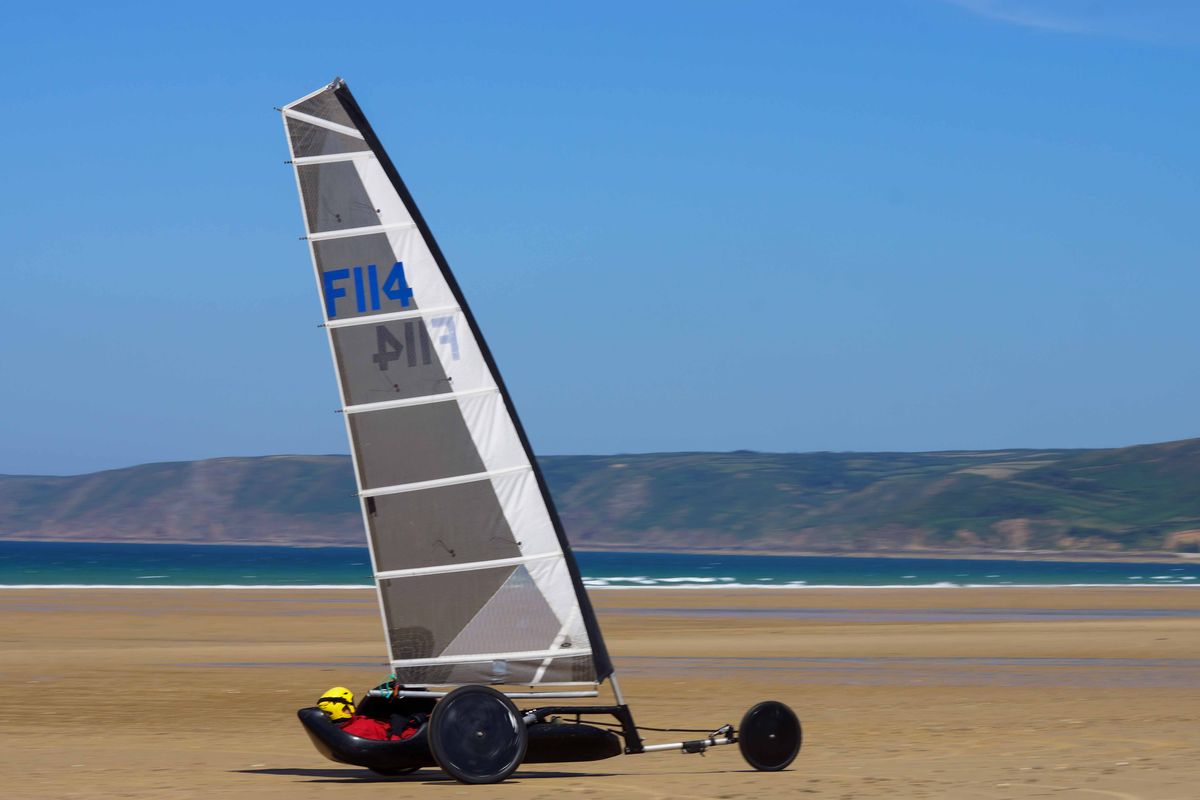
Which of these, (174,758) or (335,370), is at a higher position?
(335,370)

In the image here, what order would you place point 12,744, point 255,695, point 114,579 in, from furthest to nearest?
point 114,579 < point 255,695 < point 12,744

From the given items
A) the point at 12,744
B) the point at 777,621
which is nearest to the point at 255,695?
→ the point at 12,744

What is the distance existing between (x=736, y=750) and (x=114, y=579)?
6572 centimetres

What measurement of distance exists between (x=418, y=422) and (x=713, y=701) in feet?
24.9

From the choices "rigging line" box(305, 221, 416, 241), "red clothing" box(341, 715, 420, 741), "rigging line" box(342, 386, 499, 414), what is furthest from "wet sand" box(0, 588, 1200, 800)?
"rigging line" box(305, 221, 416, 241)

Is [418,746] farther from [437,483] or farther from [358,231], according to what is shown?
[358,231]

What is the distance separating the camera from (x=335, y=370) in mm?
10938

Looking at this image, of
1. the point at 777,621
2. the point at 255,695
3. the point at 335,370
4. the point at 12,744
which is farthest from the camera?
the point at 777,621

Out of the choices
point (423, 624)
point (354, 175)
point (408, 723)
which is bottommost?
point (408, 723)

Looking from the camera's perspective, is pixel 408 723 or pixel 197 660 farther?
pixel 197 660

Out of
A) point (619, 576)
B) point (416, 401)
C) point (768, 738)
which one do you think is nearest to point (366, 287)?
point (416, 401)

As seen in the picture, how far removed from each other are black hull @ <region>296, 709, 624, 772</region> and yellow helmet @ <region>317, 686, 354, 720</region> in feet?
0.76

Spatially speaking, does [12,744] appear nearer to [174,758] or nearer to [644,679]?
[174,758]

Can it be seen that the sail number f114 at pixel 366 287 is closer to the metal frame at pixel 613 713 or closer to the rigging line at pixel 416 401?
the rigging line at pixel 416 401
